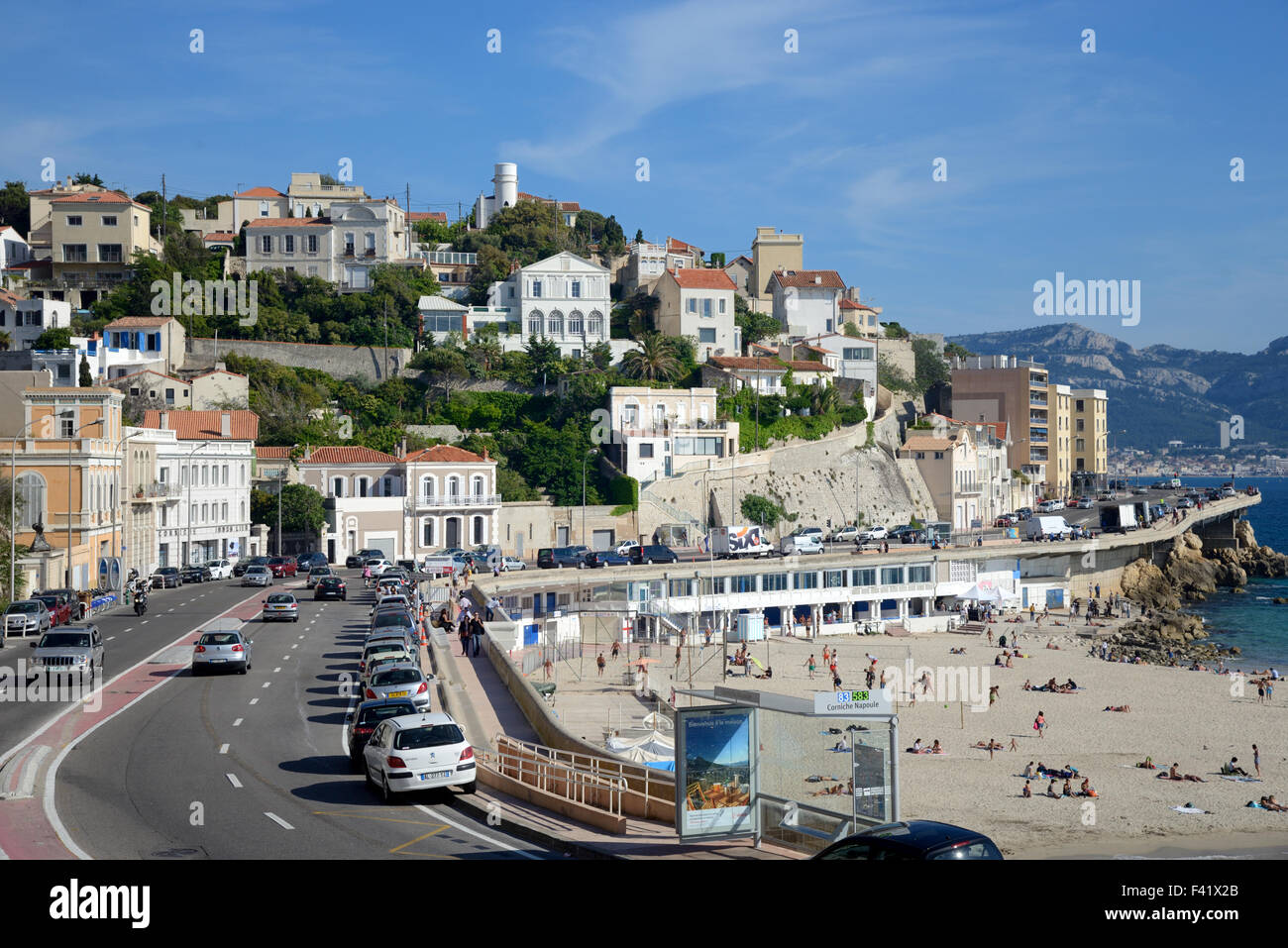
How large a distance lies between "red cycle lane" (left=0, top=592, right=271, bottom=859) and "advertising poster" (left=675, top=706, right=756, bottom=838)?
7.62 m

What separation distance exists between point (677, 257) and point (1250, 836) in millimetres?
90596

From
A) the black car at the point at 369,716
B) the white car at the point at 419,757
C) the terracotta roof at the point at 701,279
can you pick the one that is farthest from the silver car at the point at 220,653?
the terracotta roof at the point at 701,279

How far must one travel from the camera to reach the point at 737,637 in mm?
64750

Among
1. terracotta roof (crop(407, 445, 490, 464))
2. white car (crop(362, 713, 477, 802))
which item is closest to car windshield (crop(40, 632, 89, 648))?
white car (crop(362, 713, 477, 802))

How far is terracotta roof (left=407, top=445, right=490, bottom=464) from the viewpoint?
76500 mm

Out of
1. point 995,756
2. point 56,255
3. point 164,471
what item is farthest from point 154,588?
point 56,255

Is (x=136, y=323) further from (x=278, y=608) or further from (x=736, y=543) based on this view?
(x=278, y=608)

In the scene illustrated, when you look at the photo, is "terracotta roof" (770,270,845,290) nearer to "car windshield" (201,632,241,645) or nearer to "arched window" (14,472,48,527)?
"arched window" (14,472,48,527)

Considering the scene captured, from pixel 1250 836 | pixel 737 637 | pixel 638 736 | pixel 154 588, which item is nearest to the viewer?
pixel 1250 836

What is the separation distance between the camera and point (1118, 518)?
92.5m

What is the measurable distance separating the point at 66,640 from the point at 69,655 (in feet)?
3.26

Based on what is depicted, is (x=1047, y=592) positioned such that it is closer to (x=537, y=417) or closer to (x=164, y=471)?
(x=537, y=417)

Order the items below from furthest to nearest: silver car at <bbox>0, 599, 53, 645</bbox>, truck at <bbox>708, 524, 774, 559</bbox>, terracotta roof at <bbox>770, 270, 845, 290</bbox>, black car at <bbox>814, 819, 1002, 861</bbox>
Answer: terracotta roof at <bbox>770, 270, 845, 290</bbox> < truck at <bbox>708, 524, 774, 559</bbox> < silver car at <bbox>0, 599, 53, 645</bbox> < black car at <bbox>814, 819, 1002, 861</bbox>

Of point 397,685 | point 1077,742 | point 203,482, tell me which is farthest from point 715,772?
point 203,482
